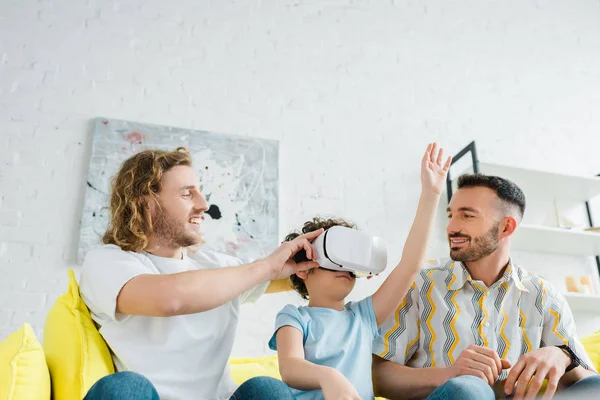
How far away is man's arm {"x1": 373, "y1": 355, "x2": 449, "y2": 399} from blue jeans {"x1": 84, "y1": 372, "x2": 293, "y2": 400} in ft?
1.60

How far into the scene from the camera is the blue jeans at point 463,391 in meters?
1.12

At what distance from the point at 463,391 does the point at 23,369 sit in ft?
2.89

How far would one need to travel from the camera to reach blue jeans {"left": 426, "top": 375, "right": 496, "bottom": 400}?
1.12 metres

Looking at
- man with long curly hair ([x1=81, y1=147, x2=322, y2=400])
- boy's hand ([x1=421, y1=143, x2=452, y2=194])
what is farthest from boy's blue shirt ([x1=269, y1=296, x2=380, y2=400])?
boy's hand ([x1=421, y1=143, x2=452, y2=194])

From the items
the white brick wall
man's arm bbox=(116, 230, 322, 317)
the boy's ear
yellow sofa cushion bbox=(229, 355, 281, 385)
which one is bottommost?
yellow sofa cushion bbox=(229, 355, 281, 385)

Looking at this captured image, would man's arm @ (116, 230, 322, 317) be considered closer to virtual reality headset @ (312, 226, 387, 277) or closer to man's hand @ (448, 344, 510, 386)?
virtual reality headset @ (312, 226, 387, 277)

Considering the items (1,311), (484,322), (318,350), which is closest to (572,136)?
(484,322)

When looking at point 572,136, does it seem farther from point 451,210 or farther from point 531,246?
point 451,210

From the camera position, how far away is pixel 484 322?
5.41 feet

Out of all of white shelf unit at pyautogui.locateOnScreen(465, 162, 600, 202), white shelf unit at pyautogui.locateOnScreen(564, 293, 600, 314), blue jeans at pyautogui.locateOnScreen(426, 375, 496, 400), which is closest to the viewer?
blue jeans at pyautogui.locateOnScreen(426, 375, 496, 400)

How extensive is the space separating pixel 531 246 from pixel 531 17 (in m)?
1.60

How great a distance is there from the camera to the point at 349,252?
57.2 inches

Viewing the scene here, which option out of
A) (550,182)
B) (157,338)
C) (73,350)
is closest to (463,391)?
(157,338)

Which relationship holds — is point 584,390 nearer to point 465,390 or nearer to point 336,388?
point 465,390
